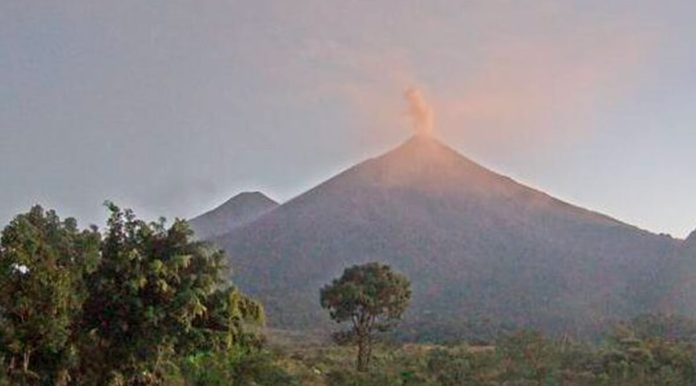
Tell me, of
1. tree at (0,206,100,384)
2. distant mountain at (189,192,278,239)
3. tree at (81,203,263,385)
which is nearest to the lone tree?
tree at (81,203,263,385)

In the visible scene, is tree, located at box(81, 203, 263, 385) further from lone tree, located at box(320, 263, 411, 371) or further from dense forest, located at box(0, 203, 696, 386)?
lone tree, located at box(320, 263, 411, 371)

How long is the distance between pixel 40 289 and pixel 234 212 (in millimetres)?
169262

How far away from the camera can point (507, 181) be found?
145m

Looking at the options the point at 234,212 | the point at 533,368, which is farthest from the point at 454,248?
the point at 533,368

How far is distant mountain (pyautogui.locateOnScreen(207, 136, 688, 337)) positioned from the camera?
93.6 m

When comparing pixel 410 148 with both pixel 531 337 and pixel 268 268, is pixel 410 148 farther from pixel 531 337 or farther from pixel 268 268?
pixel 531 337

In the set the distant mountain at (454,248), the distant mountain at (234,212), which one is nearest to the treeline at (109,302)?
the distant mountain at (454,248)

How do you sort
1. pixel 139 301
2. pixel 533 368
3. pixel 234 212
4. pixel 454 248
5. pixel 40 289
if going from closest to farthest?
pixel 40 289 < pixel 139 301 < pixel 533 368 < pixel 454 248 < pixel 234 212

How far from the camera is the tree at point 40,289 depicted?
53.8 feet

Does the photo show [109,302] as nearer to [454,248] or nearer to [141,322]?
[141,322]

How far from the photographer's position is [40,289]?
16.6 meters

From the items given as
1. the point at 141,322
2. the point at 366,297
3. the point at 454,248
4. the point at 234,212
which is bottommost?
the point at 141,322

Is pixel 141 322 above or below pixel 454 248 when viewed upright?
below

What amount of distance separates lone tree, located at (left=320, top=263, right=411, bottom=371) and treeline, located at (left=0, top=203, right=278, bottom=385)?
11146mm
